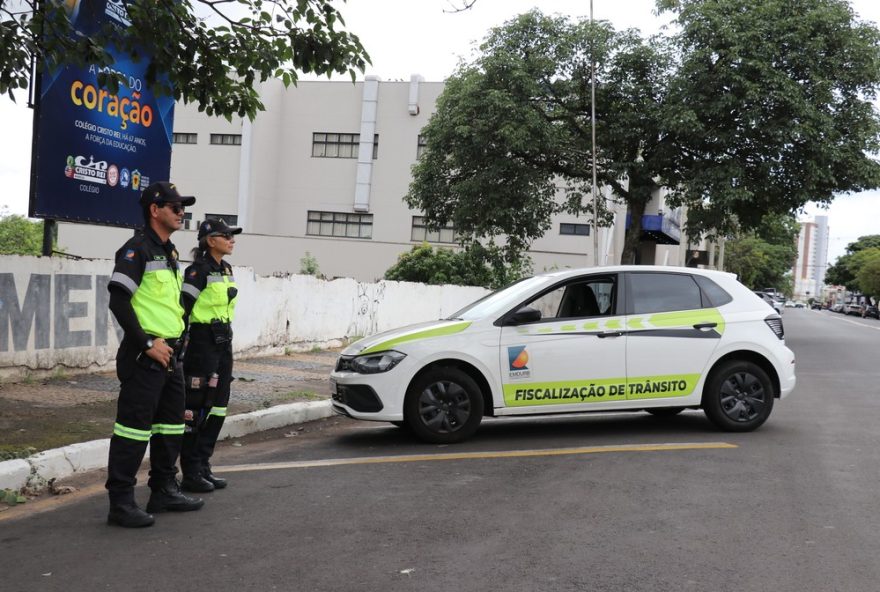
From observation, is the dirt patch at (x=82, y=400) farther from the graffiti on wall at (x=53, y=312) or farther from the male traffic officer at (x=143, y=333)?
the male traffic officer at (x=143, y=333)

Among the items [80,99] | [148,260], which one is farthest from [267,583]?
[80,99]

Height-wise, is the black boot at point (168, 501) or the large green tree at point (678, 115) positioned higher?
the large green tree at point (678, 115)

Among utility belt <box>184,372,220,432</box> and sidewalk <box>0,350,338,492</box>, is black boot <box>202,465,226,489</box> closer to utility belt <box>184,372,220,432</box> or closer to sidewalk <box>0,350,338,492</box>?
utility belt <box>184,372,220,432</box>

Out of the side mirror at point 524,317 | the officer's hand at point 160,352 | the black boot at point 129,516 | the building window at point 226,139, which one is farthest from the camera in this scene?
the building window at point 226,139

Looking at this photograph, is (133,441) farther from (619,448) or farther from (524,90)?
(524,90)

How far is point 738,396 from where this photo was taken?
8.18m

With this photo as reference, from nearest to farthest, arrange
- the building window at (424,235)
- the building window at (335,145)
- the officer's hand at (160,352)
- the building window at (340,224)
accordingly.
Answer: the officer's hand at (160,352) → the building window at (424,235) → the building window at (335,145) → the building window at (340,224)

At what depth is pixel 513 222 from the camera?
27.1 m

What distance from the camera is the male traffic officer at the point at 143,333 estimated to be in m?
4.66

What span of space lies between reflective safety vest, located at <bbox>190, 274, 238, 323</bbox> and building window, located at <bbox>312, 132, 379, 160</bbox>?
1556 inches

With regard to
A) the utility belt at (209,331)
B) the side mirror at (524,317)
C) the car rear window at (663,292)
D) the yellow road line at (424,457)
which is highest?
the car rear window at (663,292)

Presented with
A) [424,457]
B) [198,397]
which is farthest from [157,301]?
[424,457]

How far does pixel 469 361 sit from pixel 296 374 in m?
5.11

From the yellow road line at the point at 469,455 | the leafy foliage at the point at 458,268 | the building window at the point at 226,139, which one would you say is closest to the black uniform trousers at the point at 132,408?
the yellow road line at the point at 469,455
